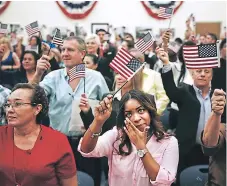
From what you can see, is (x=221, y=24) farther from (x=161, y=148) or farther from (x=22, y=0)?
(x=161, y=148)

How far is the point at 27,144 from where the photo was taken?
2.47 metres

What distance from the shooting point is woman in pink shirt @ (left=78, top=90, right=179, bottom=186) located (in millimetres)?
2395

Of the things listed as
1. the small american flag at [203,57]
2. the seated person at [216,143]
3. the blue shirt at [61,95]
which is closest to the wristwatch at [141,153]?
the seated person at [216,143]

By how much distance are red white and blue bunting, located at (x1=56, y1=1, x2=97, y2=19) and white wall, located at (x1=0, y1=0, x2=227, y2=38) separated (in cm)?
14

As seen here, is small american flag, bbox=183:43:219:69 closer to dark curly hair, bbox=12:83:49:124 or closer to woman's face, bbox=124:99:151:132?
woman's face, bbox=124:99:151:132

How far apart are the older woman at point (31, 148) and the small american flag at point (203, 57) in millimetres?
1359

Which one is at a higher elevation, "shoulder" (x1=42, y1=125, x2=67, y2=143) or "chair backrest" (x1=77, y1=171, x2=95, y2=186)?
"shoulder" (x1=42, y1=125, x2=67, y2=143)

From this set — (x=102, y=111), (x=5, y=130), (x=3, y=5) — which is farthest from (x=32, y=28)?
(x=3, y=5)

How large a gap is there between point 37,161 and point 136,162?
1.84 feet

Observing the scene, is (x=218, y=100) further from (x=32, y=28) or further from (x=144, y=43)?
(x=32, y=28)

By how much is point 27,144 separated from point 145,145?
0.69 meters

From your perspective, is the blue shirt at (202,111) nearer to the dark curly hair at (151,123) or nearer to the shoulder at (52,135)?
the dark curly hair at (151,123)

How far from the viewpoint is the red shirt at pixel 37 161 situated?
2.37 metres

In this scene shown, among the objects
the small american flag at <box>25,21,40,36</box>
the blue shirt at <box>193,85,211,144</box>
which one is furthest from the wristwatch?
the small american flag at <box>25,21,40,36</box>
